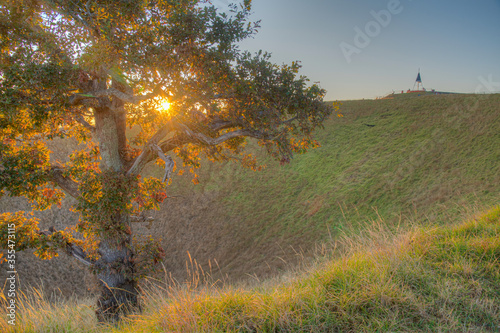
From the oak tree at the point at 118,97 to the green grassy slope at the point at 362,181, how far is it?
21.1 feet

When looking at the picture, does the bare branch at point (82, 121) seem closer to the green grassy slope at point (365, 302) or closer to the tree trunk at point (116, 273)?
→ the tree trunk at point (116, 273)

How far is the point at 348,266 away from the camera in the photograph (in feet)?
16.8

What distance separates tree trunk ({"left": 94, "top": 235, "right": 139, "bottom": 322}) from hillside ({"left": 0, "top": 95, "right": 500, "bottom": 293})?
19.9ft

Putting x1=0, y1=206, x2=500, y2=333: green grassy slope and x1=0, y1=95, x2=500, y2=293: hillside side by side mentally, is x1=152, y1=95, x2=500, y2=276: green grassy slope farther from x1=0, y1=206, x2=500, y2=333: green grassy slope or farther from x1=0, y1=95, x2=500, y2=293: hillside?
x1=0, y1=206, x2=500, y2=333: green grassy slope

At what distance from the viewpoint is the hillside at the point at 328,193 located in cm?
1532

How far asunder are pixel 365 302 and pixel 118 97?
731 centimetres

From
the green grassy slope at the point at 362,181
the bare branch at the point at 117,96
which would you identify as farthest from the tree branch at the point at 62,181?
the green grassy slope at the point at 362,181

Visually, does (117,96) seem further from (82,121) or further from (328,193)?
(328,193)

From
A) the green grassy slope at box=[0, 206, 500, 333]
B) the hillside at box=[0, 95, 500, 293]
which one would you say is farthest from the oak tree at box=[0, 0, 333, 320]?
the hillside at box=[0, 95, 500, 293]

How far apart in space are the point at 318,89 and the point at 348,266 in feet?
16.1

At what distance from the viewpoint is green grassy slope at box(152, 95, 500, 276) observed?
15.5 metres

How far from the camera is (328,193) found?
19469mm

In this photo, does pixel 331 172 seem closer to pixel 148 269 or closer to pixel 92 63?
pixel 148 269

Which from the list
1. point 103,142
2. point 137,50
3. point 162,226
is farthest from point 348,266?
point 162,226
